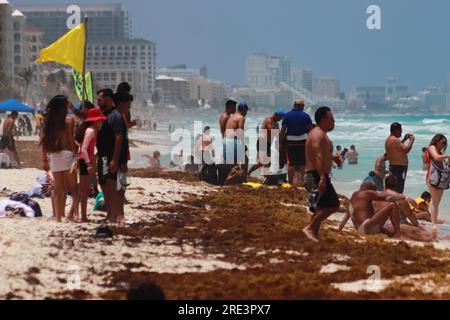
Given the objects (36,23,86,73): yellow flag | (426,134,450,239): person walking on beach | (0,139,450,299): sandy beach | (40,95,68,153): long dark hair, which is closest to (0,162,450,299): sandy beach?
(0,139,450,299): sandy beach

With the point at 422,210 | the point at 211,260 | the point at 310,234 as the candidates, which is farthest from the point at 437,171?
the point at 211,260

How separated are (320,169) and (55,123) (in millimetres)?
2913

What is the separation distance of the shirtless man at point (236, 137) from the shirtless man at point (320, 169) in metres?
5.48

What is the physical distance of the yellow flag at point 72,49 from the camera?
12.8 meters

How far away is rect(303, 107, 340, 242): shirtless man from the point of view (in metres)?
8.13

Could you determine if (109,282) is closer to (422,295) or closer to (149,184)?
(422,295)

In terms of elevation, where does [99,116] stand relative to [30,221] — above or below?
above

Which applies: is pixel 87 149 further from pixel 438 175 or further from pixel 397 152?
pixel 397 152

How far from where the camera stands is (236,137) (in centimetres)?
1386

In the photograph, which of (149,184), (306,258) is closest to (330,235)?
(306,258)

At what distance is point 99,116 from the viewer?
9.09 meters

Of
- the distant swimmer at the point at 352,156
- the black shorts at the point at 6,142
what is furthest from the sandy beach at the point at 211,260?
the distant swimmer at the point at 352,156

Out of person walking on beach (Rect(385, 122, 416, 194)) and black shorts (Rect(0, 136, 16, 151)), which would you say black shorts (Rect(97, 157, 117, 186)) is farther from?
black shorts (Rect(0, 136, 16, 151))
